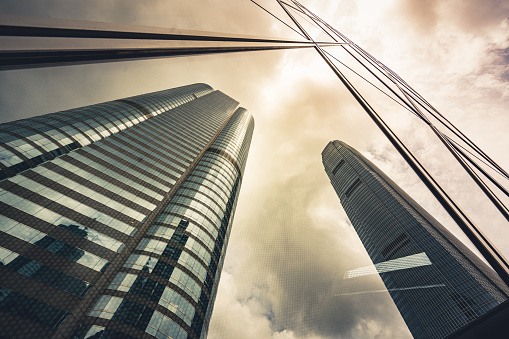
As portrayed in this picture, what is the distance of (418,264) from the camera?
283ft

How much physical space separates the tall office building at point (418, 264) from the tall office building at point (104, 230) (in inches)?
3021

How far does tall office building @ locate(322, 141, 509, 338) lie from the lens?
73562 millimetres

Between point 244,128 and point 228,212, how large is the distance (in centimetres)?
4467

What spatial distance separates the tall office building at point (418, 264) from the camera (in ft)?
241

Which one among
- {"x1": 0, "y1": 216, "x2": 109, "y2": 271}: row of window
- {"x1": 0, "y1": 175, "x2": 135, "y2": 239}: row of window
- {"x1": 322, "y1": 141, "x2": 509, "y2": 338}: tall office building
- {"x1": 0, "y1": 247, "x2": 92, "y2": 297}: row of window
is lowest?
{"x1": 0, "y1": 247, "x2": 92, "y2": 297}: row of window

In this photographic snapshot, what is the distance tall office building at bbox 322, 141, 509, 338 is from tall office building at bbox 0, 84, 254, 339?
76.7 meters

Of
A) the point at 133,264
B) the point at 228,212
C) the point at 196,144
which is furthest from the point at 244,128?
the point at 133,264

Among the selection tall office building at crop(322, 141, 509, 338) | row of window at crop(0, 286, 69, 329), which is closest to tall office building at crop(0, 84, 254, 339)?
row of window at crop(0, 286, 69, 329)

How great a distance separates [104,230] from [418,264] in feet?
348

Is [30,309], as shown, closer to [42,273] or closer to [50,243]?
[42,273]

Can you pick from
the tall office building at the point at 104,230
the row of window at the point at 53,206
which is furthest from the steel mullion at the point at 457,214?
the row of window at the point at 53,206

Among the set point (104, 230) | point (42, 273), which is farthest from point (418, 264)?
point (42, 273)

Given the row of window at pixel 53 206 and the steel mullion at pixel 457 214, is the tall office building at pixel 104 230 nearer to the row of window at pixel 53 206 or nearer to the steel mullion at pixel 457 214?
the row of window at pixel 53 206

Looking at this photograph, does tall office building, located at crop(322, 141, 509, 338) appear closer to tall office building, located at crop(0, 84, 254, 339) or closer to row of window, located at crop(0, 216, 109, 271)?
tall office building, located at crop(0, 84, 254, 339)
